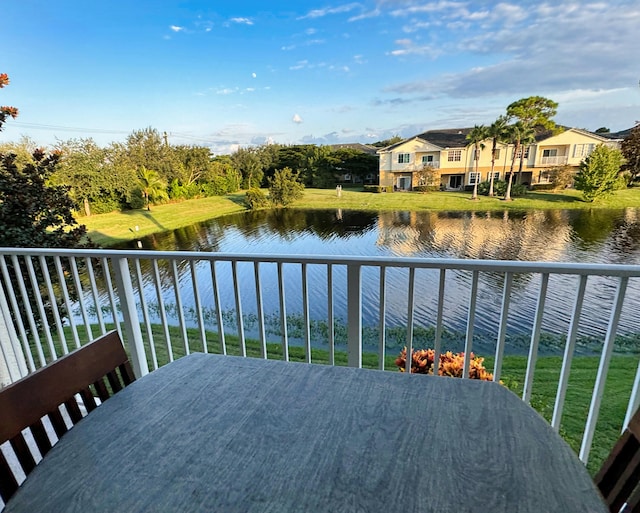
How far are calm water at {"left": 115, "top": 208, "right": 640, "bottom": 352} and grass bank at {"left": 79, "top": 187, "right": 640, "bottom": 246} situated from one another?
0.57 feet

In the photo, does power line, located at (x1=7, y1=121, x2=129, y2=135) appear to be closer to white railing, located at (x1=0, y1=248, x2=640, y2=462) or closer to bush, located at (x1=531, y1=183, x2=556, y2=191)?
white railing, located at (x1=0, y1=248, x2=640, y2=462)

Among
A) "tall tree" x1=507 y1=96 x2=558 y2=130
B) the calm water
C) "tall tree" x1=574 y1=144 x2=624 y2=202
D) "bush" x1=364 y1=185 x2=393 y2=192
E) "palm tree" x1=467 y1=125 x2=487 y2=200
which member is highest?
"tall tree" x1=507 y1=96 x2=558 y2=130

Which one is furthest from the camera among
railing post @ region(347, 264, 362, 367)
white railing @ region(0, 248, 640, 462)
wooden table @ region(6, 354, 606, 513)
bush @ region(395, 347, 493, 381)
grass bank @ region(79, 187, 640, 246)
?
grass bank @ region(79, 187, 640, 246)

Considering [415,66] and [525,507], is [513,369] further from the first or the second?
[415,66]

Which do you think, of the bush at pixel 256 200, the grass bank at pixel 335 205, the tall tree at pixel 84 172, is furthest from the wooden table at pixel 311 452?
the bush at pixel 256 200

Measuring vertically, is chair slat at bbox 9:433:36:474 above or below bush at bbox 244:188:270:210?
above

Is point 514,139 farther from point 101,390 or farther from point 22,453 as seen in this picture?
point 22,453

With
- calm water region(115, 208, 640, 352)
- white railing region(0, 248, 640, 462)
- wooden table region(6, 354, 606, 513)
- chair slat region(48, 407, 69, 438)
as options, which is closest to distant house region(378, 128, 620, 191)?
calm water region(115, 208, 640, 352)

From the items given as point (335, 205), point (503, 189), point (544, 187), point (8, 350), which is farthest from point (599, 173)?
point (8, 350)

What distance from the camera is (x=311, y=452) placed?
66cm

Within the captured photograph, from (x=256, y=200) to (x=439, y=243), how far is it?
4512 millimetres

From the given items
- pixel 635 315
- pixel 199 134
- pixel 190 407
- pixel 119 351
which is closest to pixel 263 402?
pixel 190 407

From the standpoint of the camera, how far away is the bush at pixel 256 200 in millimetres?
8156

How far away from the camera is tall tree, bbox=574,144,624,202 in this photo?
4.59 meters
